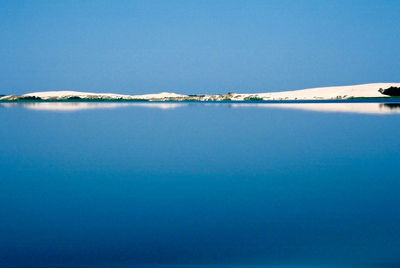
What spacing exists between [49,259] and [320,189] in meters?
2.91

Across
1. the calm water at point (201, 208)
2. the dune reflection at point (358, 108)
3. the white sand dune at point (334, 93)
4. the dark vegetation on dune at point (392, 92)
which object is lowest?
the calm water at point (201, 208)

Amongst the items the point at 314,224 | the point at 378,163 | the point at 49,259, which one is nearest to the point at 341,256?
the point at 314,224

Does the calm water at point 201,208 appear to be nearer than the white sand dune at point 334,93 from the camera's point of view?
Yes

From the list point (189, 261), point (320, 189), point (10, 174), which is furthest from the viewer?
point (10, 174)

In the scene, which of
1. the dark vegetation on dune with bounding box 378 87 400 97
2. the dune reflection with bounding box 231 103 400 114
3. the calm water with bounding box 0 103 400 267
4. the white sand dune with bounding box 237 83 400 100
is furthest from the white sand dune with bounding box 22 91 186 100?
the calm water with bounding box 0 103 400 267

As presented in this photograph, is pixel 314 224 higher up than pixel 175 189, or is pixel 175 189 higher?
pixel 175 189

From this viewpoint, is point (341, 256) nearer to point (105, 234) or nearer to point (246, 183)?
point (105, 234)

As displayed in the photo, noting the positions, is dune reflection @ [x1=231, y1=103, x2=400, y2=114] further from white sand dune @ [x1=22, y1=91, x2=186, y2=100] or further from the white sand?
the white sand

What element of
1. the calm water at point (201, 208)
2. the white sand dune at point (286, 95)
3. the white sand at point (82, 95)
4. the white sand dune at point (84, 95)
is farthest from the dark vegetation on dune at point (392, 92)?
the calm water at point (201, 208)

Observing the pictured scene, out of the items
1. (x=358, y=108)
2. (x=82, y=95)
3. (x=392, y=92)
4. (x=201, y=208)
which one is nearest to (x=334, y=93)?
(x=392, y=92)

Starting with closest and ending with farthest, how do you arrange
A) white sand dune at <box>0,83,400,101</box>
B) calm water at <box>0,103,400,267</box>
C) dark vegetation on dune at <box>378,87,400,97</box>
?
calm water at <box>0,103,400,267</box>
dark vegetation on dune at <box>378,87,400,97</box>
white sand dune at <box>0,83,400,101</box>

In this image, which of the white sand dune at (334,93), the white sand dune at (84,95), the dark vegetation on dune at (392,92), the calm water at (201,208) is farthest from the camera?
the white sand dune at (84,95)

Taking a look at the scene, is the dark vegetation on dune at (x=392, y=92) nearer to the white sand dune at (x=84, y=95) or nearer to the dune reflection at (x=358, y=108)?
the dune reflection at (x=358, y=108)

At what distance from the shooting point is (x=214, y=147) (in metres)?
8.17
